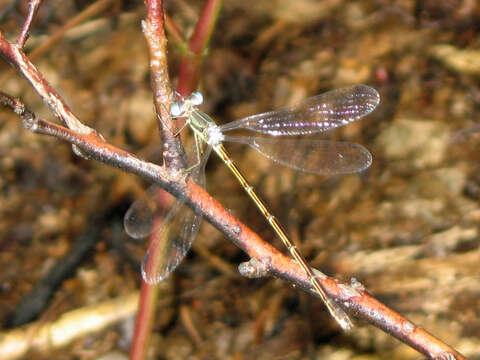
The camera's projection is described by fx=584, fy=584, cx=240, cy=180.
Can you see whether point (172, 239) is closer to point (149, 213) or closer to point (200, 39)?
point (149, 213)

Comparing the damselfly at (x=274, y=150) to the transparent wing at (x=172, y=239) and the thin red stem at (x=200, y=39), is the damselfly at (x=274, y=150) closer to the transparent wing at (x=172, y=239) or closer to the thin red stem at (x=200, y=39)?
the transparent wing at (x=172, y=239)

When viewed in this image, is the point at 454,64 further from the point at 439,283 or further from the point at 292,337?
the point at 292,337

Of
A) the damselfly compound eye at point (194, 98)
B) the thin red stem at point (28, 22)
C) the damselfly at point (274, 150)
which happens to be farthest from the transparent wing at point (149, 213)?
the thin red stem at point (28, 22)

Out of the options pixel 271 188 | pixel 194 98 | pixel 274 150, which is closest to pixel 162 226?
pixel 194 98

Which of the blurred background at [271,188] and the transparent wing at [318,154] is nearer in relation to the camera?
the transparent wing at [318,154]

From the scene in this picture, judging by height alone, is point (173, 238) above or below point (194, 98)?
below

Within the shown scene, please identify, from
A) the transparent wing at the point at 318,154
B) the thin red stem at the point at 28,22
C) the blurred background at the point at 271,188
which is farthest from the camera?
the blurred background at the point at 271,188

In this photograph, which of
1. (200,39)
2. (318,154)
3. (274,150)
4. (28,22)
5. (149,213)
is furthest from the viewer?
(274,150)
